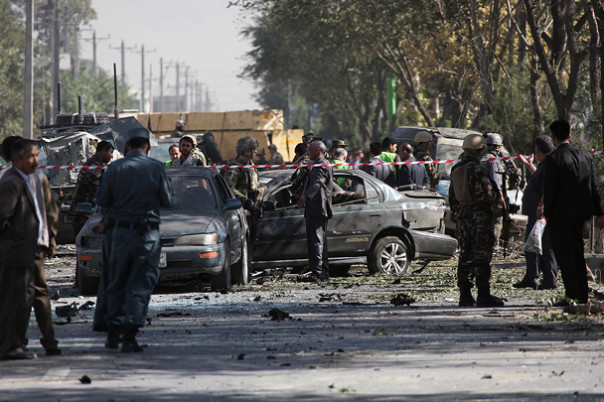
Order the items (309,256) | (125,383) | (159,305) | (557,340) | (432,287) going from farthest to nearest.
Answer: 1. (309,256)
2. (432,287)
3. (159,305)
4. (557,340)
5. (125,383)

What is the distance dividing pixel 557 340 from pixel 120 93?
4811 inches

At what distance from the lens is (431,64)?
1666 inches

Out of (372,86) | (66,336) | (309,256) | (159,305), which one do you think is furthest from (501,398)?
(372,86)

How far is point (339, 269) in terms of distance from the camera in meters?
16.6

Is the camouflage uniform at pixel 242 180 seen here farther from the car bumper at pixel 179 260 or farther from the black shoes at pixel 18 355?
the black shoes at pixel 18 355

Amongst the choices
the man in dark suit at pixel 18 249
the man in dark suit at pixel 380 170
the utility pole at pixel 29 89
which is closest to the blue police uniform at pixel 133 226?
the man in dark suit at pixel 18 249

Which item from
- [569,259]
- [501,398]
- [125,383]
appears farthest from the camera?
[569,259]

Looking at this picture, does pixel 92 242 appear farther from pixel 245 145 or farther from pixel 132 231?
pixel 132 231

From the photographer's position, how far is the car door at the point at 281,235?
49.1ft

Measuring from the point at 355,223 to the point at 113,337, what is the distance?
6959 millimetres

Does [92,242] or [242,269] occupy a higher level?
[92,242]

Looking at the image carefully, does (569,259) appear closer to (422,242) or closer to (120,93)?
(422,242)

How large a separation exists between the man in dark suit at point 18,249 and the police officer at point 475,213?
464 cm

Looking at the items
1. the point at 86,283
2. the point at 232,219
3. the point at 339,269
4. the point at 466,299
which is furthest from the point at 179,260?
the point at 339,269
